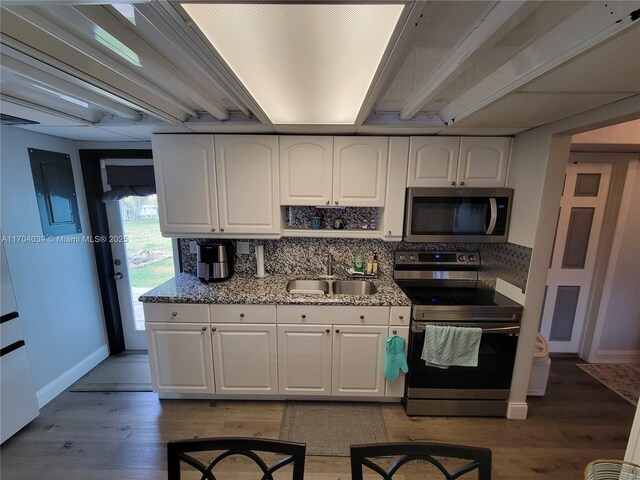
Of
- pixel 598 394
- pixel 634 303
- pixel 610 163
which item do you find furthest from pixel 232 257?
pixel 634 303

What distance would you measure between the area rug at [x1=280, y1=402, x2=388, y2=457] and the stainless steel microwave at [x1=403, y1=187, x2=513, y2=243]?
1476 millimetres

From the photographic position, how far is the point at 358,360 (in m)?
2.05

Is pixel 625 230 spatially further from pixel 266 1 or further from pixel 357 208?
pixel 266 1

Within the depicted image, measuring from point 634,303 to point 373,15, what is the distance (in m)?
3.82

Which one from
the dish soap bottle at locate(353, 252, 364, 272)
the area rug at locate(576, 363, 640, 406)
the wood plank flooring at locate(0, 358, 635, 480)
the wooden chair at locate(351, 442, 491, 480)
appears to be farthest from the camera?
the dish soap bottle at locate(353, 252, 364, 272)

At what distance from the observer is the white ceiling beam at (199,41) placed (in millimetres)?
736

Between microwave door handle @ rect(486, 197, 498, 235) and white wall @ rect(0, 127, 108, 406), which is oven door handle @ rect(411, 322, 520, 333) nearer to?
microwave door handle @ rect(486, 197, 498, 235)

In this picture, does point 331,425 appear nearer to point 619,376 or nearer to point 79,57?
point 79,57

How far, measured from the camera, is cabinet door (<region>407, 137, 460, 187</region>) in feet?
6.75

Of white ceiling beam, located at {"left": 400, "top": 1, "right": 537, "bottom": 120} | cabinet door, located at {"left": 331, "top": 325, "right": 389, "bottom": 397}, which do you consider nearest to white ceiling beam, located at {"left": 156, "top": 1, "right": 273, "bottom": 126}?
white ceiling beam, located at {"left": 400, "top": 1, "right": 537, "bottom": 120}

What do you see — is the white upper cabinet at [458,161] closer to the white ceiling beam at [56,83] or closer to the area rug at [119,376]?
the white ceiling beam at [56,83]

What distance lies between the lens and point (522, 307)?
187 cm

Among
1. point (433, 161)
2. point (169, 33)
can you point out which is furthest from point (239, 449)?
point (433, 161)

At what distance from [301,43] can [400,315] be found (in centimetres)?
180
